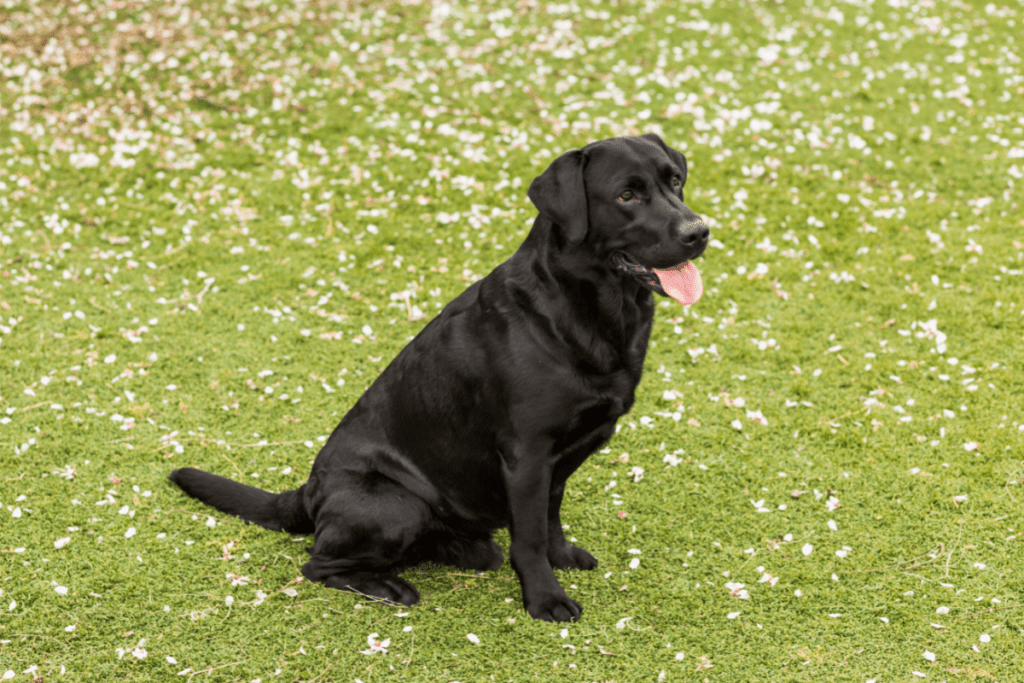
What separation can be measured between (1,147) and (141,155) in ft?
5.42

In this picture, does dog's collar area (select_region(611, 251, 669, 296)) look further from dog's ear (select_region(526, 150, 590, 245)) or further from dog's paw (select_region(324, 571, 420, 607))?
dog's paw (select_region(324, 571, 420, 607))

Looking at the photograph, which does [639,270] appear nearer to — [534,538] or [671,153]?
[671,153]

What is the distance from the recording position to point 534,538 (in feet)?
13.0

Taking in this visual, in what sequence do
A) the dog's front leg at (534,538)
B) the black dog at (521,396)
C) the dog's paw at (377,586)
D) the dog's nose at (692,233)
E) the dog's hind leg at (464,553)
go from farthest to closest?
1. the dog's hind leg at (464,553)
2. the dog's paw at (377,586)
3. the dog's front leg at (534,538)
4. the black dog at (521,396)
5. the dog's nose at (692,233)

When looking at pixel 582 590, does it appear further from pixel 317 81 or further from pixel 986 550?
pixel 317 81

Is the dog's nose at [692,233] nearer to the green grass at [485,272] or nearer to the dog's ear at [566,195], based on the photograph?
the dog's ear at [566,195]

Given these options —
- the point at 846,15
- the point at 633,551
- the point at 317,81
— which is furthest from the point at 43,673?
the point at 846,15

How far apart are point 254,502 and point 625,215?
243cm

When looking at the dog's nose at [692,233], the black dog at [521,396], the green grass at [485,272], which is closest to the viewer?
the dog's nose at [692,233]

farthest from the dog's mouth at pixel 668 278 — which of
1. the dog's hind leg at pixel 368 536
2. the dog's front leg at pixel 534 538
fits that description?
the dog's hind leg at pixel 368 536

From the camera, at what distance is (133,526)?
467 cm

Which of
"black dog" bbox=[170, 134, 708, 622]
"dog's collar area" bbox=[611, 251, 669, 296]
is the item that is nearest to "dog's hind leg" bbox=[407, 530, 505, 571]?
"black dog" bbox=[170, 134, 708, 622]

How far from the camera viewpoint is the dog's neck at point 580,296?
3766 millimetres

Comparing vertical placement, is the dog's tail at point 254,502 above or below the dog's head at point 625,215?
below
